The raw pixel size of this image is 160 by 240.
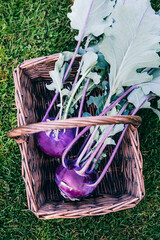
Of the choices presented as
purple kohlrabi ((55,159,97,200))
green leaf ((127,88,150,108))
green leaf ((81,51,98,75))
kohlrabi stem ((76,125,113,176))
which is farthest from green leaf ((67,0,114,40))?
purple kohlrabi ((55,159,97,200))

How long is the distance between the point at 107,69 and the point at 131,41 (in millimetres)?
176

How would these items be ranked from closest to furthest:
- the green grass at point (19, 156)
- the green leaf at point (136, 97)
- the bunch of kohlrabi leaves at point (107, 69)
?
1. the bunch of kohlrabi leaves at point (107, 69)
2. the green leaf at point (136, 97)
3. the green grass at point (19, 156)

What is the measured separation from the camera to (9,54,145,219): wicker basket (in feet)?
2.80

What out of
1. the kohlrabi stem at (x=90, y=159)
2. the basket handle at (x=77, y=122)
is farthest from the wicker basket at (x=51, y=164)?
the kohlrabi stem at (x=90, y=159)

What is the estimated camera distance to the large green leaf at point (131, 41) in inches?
30.5

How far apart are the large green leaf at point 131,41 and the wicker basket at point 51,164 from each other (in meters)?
0.20

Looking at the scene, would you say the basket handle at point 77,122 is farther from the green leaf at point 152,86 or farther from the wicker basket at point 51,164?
the green leaf at point 152,86

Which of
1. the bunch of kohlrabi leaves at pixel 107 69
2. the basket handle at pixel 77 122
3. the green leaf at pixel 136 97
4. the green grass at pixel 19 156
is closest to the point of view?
the basket handle at pixel 77 122

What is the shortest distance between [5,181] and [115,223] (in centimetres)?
60

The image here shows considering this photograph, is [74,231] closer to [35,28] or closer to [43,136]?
[43,136]

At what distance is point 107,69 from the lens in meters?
0.96

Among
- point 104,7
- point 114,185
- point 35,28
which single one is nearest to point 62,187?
point 114,185

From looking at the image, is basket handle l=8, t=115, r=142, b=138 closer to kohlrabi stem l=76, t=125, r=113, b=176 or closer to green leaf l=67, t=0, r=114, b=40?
kohlrabi stem l=76, t=125, r=113, b=176

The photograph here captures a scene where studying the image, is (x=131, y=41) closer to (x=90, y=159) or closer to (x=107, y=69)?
(x=107, y=69)
